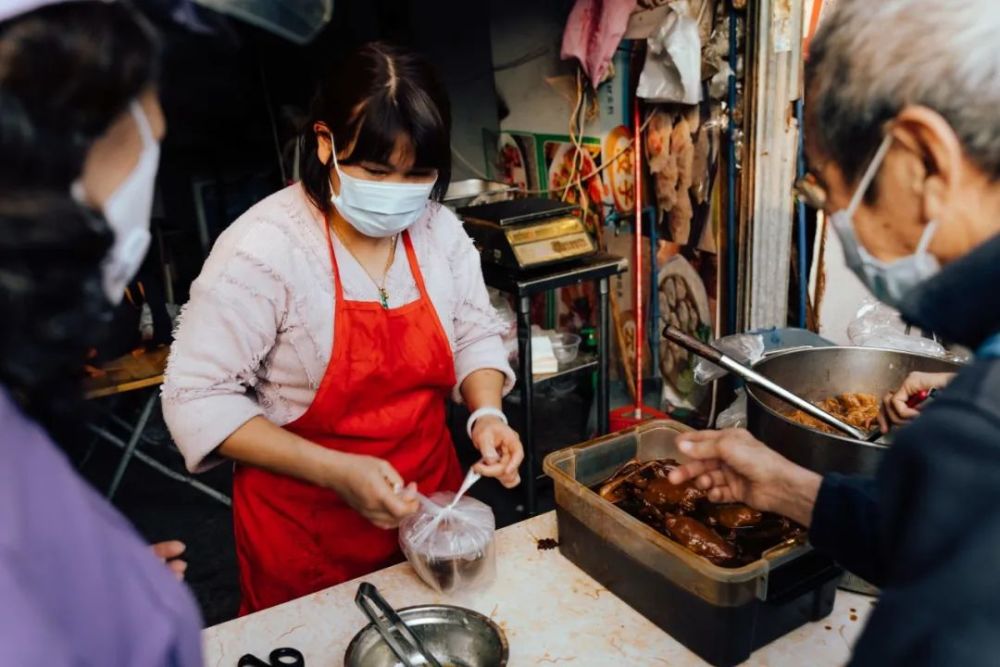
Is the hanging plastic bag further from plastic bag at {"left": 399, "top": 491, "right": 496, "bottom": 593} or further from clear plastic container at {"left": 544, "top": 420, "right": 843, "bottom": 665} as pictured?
plastic bag at {"left": 399, "top": 491, "right": 496, "bottom": 593}

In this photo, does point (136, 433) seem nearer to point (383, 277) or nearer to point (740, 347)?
point (383, 277)

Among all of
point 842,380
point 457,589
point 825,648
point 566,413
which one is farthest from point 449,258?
point 566,413

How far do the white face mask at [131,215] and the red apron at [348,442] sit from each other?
39.3 inches

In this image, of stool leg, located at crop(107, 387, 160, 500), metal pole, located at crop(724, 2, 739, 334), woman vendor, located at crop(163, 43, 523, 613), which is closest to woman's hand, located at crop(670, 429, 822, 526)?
woman vendor, located at crop(163, 43, 523, 613)

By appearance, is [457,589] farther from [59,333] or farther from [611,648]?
[59,333]

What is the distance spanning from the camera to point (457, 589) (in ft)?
5.65

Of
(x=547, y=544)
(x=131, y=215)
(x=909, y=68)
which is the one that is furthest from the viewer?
(x=547, y=544)

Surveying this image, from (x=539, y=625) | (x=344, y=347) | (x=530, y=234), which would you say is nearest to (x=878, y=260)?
(x=539, y=625)

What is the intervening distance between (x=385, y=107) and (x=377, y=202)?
0.78 feet

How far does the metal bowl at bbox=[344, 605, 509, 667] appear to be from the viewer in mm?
1433

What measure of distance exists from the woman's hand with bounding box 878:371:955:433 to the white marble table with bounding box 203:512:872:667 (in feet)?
1.34

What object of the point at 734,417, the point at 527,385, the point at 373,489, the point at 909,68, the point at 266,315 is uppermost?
the point at 909,68

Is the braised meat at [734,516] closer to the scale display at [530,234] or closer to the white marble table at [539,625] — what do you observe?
the white marble table at [539,625]

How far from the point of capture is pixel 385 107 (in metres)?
1.76
